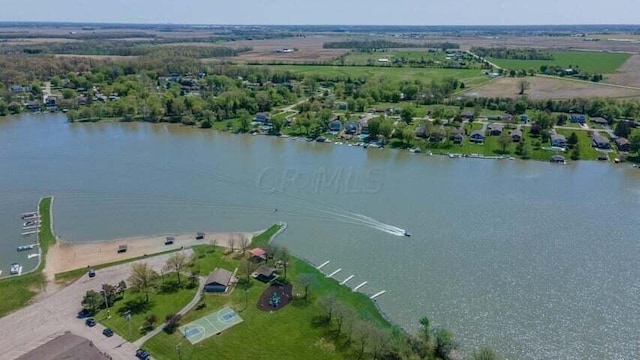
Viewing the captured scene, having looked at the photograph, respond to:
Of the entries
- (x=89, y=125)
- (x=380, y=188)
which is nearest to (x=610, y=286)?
(x=380, y=188)

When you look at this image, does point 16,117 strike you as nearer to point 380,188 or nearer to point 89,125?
point 89,125

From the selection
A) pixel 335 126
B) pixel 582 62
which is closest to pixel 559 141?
pixel 335 126

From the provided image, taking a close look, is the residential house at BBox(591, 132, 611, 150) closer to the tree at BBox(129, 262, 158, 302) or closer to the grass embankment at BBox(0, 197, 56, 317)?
the tree at BBox(129, 262, 158, 302)

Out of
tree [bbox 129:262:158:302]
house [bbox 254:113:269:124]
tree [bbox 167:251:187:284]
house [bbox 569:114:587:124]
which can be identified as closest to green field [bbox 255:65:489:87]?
house [bbox 569:114:587:124]

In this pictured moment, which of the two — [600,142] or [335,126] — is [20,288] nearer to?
[335,126]

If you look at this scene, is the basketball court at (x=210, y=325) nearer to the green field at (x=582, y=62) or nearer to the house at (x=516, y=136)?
the house at (x=516, y=136)

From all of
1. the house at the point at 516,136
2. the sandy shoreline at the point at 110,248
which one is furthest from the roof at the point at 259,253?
the house at the point at 516,136
